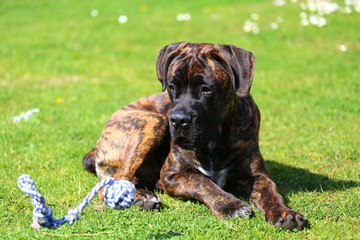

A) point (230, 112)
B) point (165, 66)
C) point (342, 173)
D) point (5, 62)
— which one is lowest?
point (5, 62)

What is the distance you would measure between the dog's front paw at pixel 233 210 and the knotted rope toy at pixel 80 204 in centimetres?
88

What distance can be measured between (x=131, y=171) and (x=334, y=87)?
6272mm

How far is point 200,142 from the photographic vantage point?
14.8 ft

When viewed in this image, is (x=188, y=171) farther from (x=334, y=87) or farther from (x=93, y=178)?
(x=334, y=87)

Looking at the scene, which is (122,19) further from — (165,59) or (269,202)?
(269,202)

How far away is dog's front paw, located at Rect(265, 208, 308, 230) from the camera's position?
3974 millimetres

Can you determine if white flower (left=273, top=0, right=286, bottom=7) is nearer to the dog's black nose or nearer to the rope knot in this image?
the dog's black nose

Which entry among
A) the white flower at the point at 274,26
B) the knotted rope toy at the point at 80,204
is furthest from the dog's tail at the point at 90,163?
the white flower at the point at 274,26

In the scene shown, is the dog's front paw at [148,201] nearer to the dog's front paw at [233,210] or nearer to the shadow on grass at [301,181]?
the dog's front paw at [233,210]

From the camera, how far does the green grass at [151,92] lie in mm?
4242

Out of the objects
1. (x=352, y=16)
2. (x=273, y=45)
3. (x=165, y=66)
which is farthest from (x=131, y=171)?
(x=352, y=16)

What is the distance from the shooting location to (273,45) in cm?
1356

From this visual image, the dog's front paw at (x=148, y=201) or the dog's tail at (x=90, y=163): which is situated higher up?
the dog's front paw at (x=148, y=201)

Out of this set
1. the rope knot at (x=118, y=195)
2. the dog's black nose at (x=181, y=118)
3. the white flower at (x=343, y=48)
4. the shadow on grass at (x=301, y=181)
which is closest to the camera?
the rope knot at (x=118, y=195)
